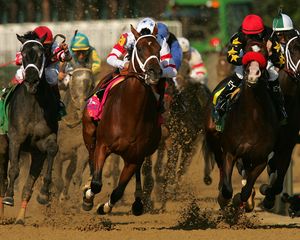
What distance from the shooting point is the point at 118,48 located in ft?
41.2

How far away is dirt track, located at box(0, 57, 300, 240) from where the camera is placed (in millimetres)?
11258

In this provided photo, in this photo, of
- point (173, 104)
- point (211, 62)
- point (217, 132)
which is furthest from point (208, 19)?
point (217, 132)

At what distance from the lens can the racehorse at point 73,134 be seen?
15.4 meters

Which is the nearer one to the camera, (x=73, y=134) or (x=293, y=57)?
(x=293, y=57)

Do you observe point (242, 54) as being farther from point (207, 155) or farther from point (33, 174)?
point (207, 155)

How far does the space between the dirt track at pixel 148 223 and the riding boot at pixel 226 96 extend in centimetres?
120

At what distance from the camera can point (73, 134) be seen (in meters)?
15.9

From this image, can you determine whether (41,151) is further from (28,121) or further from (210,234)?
(210,234)

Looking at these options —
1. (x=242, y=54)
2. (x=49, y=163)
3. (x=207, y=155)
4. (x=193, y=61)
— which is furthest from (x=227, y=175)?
(x=193, y=61)

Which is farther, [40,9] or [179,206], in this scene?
[40,9]

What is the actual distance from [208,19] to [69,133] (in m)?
21.4

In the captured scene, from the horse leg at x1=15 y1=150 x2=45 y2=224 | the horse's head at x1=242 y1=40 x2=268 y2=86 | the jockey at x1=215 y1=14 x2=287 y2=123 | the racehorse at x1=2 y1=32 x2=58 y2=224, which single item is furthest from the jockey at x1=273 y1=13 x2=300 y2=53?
the horse leg at x1=15 y1=150 x2=45 y2=224

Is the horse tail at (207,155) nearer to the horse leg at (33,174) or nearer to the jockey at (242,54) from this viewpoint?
the jockey at (242,54)

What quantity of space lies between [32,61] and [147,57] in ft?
4.91
